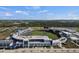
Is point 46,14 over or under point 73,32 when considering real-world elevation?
over

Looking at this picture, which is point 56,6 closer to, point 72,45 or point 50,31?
point 50,31

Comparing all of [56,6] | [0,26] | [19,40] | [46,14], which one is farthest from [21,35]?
[56,6]
